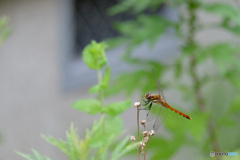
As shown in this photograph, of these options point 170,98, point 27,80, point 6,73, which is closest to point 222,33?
point 170,98

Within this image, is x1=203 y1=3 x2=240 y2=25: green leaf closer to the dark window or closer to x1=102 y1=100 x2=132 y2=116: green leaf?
x1=102 y1=100 x2=132 y2=116: green leaf

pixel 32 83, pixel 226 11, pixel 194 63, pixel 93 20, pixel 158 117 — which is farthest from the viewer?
pixel 32 83

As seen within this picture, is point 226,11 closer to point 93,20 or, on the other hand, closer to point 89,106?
point 89,106

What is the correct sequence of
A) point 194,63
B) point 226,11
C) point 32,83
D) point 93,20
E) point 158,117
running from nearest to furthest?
1. point 158,117
2. point 226,11
3. point 194,63
4. point 93,20
5. point 32,83

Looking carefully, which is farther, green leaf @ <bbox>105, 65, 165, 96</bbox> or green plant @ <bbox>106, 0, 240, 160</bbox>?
green leaf @ <bbox>105, 65, 165, 96</bbox>

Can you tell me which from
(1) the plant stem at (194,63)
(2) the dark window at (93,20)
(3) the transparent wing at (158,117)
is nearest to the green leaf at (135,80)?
(1) the plant stem at (194,63)

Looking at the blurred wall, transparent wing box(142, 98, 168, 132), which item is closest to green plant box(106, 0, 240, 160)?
transparent wing box(142, 98, 168, 132)

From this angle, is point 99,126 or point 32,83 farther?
point 32,83

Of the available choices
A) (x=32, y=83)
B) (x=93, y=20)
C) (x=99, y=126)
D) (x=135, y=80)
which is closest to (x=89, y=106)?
(x=99, y=126)

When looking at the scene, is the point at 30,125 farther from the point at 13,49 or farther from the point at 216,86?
the point at 216,86
